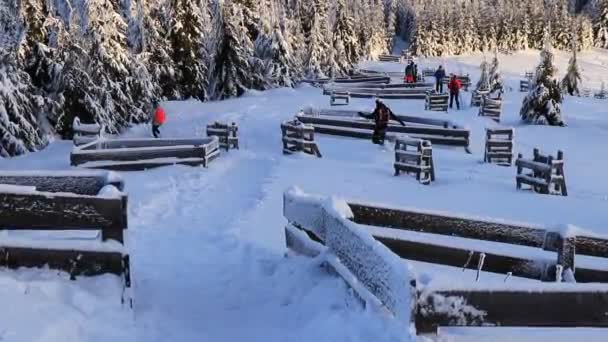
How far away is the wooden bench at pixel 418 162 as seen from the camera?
58.6ft

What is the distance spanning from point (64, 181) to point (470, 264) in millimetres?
4204

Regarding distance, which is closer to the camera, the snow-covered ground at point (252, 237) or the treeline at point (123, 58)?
the snow-covered ground at point (252, 237)

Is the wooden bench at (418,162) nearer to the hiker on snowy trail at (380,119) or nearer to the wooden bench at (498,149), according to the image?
the wooden bench at (498,149)

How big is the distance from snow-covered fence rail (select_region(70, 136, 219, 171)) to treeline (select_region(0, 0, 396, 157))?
19.5 ft

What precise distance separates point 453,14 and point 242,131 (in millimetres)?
112419

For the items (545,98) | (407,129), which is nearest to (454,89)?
(545,98)

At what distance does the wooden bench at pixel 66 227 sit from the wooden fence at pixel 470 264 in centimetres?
193

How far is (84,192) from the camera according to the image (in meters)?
7.00

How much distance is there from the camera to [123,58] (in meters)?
27.8

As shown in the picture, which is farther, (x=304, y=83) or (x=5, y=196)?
(x=304, y=83)

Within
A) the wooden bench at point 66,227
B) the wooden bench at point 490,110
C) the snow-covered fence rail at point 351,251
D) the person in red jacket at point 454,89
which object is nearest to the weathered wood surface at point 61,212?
the wooden bench at point 66,227

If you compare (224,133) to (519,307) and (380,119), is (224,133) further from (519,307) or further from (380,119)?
(519,307)

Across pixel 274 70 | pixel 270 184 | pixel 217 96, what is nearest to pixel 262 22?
pixel 274 70

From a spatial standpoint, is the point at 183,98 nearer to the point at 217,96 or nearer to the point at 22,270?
the point at 217,96
